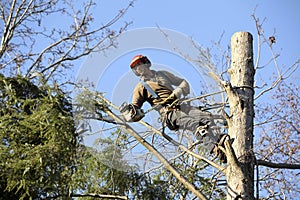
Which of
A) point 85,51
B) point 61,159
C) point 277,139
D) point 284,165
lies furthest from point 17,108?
point 85,51

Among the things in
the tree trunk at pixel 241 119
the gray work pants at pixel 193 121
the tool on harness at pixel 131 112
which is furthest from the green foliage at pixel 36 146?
the tree trunk at pixel 241 119

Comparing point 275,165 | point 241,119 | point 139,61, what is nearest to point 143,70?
point 139,61

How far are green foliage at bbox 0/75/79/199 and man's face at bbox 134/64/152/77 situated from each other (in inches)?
18.7

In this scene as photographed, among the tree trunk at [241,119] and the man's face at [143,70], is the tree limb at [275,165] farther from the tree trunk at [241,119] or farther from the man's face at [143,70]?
the man's face at [143,70]

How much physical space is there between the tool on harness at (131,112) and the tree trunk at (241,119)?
1.74 ft

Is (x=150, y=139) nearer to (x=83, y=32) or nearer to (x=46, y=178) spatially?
(x=46, y=178)

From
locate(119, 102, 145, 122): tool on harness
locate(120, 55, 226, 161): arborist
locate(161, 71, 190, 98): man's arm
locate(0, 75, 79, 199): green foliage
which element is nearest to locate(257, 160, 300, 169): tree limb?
locate(120, 55, 226, 161): arborist

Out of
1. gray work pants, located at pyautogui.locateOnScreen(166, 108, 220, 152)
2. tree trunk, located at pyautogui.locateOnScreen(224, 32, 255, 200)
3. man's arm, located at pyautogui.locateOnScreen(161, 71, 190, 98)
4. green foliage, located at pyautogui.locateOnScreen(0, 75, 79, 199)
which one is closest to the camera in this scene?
tree trunk, located at pyautogui.locateOnScreen(224, 32, 255, 200)

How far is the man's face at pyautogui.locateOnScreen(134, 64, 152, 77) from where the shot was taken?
3477mm

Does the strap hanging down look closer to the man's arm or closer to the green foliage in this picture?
the man's arm

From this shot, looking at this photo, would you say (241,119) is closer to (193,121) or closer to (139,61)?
(193,121)

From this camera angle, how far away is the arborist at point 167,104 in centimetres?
335

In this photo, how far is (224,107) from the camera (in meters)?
3.48

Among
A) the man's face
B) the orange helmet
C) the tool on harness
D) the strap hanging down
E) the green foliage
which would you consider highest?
the orange helmet
